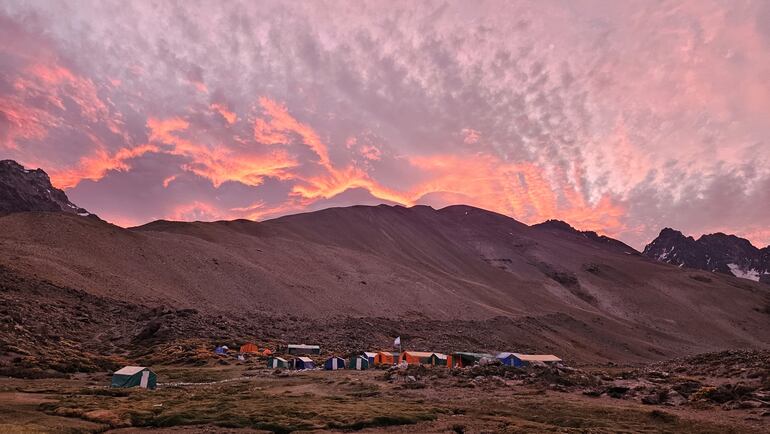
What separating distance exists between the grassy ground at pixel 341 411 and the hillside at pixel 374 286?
4437cm

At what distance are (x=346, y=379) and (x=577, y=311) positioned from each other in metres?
110

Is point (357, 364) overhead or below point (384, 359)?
below

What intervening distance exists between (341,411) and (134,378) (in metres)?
20.8

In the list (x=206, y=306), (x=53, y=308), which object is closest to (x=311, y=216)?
(x=206, y=306)

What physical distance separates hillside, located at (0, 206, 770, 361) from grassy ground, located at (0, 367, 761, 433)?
44.4 m

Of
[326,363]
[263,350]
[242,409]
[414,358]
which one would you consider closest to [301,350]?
[263,350]

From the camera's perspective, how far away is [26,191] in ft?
510

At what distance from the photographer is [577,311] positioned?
443 ft

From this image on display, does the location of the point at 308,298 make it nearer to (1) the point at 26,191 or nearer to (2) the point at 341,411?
(2) the point at 341,411

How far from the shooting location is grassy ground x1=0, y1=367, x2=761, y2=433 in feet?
73.8

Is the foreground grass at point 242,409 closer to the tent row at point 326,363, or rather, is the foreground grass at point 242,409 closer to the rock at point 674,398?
the rock at point 674,398

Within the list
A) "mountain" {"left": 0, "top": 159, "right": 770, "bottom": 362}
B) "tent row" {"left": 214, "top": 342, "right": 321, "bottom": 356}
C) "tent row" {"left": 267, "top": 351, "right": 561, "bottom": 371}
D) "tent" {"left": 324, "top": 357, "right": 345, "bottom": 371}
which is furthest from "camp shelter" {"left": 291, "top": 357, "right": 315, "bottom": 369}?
"mountain" {"left": 0, "top": 159, "right": 770, "bottom": 362}

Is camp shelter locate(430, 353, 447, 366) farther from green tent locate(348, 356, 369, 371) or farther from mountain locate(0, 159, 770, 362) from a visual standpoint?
mountain locate(0, 159, 770, 362)

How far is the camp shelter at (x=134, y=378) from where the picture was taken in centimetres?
3709
